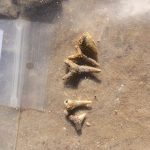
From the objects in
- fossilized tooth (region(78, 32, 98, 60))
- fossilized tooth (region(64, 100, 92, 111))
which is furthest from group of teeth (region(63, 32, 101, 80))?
fossilized tooth (region(64, 100, 92, 111))

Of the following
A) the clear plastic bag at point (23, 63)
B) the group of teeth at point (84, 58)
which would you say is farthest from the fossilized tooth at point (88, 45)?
the clear plastic bag at point (23, 63)

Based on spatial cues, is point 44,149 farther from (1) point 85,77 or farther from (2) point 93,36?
(2) point 93,36

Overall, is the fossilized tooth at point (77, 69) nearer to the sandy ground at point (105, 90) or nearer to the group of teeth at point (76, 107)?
the sandy ground at point (105, 90)

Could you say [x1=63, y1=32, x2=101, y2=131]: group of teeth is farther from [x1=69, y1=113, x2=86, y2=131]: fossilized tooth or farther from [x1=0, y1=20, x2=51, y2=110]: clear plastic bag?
[x1=0, y1=20, x2=51, y2=110]: clear plastic bag

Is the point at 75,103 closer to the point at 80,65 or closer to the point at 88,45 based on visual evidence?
the point at 80,65

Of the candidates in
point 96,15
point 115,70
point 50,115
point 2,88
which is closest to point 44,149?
point 50,115

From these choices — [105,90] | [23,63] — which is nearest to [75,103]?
[105,90]
